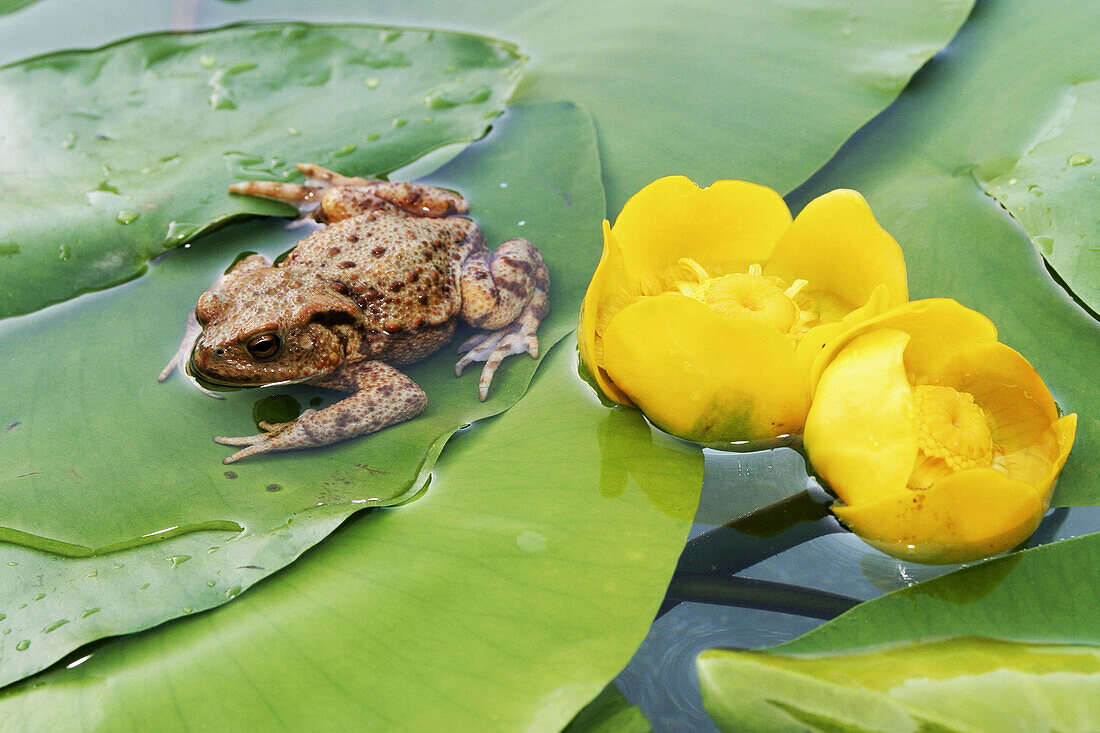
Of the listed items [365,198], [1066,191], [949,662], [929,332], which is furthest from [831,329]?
[365,198]

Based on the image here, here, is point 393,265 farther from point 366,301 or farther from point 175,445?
point 175,445

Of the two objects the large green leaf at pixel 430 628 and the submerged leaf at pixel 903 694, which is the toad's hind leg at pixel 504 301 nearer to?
the large green leaf at pixel 430 628

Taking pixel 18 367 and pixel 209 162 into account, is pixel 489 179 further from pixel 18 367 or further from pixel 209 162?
pixel 18 367

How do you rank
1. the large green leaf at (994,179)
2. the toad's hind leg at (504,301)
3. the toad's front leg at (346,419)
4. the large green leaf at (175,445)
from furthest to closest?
the toad's hind leg at (504,301), the toad's front leg at (346,419), the large green leaf at (994,179), the large green leaf at (175,445)

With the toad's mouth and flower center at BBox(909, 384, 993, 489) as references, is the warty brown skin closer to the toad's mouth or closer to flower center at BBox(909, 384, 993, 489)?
the toad's mouth

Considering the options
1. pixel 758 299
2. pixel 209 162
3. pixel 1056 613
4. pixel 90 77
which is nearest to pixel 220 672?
pixel 758 299


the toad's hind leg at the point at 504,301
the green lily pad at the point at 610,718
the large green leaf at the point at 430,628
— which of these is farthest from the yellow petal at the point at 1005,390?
the toad's hind leg at the point at 504,301
